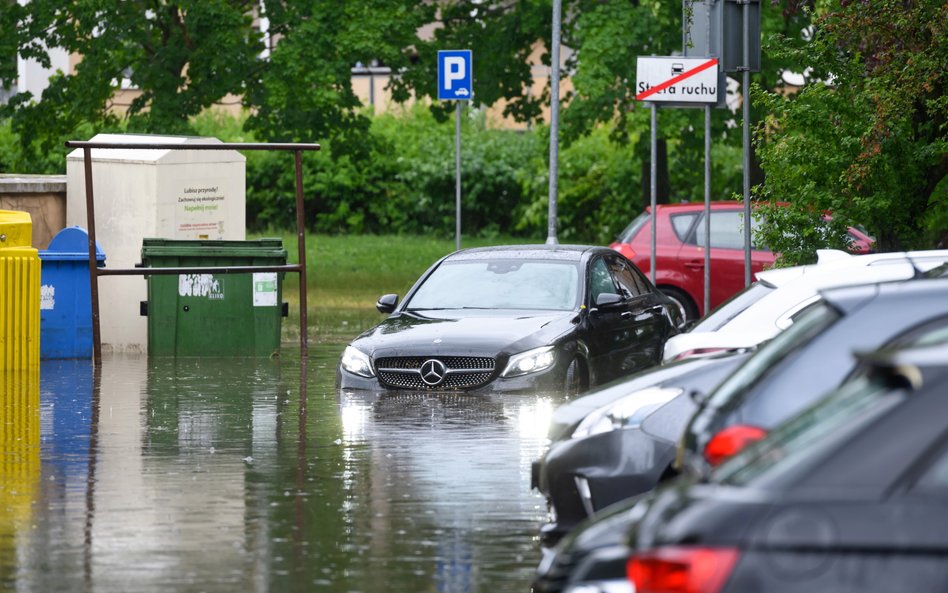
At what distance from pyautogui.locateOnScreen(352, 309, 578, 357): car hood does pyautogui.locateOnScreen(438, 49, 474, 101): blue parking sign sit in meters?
7.44

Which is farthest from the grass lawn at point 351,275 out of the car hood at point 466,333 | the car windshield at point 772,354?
the car windshield at point 772,354

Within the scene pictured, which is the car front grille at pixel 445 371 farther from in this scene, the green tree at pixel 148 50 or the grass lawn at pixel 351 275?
the green tree at pixel 148 50

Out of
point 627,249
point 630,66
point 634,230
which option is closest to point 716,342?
point 627,249

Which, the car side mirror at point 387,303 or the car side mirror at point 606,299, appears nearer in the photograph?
the car side mirror at point 606,299

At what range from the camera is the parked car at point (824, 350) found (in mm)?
5445

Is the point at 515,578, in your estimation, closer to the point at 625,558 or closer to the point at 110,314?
the point at 625,558

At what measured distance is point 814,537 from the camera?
385 centimetres

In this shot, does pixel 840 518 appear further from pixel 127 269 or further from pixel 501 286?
pixel 127 269

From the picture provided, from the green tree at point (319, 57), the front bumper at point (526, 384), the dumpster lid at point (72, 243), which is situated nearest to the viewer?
the front bumper at point (526, 384)

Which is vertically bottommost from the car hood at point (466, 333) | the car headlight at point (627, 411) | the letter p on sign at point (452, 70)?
the car hood at point (466, 333)

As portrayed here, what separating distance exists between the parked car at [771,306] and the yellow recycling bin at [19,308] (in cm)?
771

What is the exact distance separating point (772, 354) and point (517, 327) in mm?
7669

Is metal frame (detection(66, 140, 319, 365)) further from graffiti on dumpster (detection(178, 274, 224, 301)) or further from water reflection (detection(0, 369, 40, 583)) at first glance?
water reflection (detection(0, 369, 40, 583))

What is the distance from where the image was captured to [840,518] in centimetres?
386
